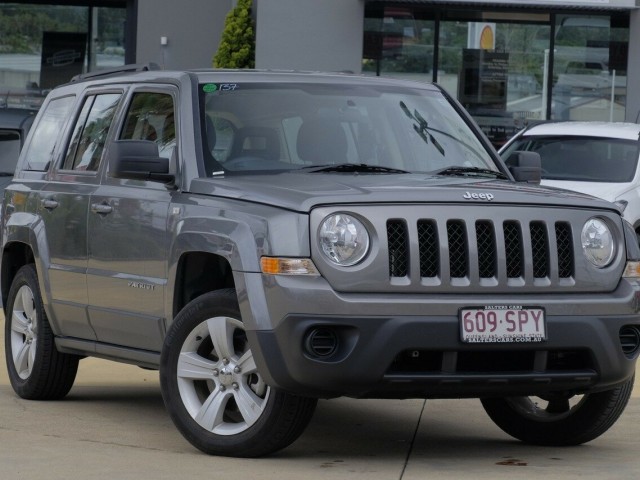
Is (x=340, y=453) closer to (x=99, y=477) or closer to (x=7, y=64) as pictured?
(x=99, y=477)

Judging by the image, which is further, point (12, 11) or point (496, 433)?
point (12, 11)

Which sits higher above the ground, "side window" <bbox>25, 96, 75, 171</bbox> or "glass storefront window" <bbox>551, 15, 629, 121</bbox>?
"glass storefront window" <bbox>551, 15, 629, 121</bbox>

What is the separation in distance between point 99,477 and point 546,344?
1.87 metres

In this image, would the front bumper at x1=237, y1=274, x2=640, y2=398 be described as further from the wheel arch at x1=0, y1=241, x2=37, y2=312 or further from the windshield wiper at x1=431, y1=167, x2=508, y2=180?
the wheel arch at x1=0, y1=241, x2=37, y2=312

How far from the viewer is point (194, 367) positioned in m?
6.73

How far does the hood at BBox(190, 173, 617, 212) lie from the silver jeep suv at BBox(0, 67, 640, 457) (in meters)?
0.01

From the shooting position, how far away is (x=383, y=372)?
6254 mm

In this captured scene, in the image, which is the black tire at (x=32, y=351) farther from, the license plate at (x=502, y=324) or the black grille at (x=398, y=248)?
the license plate at (x=502, y=324)

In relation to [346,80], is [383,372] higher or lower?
lower

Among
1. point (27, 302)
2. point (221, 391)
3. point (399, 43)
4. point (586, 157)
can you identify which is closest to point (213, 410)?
point (221, 391)

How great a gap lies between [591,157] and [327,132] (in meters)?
8.39

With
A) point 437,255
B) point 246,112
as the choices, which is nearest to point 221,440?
point 437,255

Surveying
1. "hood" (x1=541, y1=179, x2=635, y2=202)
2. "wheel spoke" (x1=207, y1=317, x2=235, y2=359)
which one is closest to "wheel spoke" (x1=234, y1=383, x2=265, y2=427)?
"wheel spoke" (x1=207, y1=317, x2=235, y2=359)

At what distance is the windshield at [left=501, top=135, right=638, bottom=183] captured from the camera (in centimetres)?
1516
